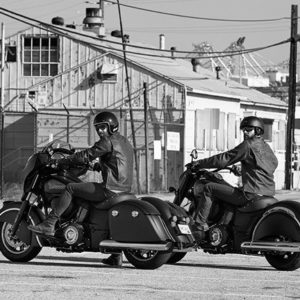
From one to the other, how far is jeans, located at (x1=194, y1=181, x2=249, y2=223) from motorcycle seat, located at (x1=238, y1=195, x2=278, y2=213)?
7cm

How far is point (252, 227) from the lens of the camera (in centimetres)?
1362

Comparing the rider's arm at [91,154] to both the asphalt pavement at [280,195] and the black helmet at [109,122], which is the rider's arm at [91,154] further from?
the asphalt pavement at [280,195]

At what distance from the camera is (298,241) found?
1317 centimetres

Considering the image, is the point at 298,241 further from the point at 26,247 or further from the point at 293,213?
the point at 26,247

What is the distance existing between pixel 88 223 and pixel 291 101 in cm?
3102

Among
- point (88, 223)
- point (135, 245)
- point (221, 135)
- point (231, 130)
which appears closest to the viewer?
point (135, 245)

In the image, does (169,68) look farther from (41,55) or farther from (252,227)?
(252,227)

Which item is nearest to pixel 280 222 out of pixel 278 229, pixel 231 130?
pixel 278 229

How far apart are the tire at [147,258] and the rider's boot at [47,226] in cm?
93

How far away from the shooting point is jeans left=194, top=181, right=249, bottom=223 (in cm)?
1376

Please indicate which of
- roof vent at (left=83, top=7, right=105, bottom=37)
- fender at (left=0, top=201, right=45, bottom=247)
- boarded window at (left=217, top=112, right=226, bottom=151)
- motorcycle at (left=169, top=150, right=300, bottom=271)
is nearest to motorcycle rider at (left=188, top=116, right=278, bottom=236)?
motorcycle at (left=169, top=150, right=300, bottom=271)

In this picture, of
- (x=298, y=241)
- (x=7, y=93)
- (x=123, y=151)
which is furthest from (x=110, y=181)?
(x=7, y=93)

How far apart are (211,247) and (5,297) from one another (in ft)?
14.1

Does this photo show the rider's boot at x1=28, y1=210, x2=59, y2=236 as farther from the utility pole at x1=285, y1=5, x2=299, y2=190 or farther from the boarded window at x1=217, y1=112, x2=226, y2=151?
the boarded window at x1=217, y1=112, x2=226, y2=151
